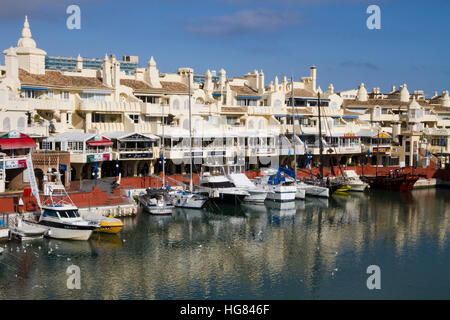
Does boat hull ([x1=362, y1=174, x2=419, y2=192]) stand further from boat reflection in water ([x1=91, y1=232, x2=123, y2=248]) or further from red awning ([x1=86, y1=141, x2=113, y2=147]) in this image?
boat reflection in water ([x1=91, y1=232, x2=123, y2=248])

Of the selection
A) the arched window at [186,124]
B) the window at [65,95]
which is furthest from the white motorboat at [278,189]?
the window at [65,95]

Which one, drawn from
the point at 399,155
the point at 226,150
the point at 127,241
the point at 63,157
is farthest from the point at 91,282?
the point at 399,155

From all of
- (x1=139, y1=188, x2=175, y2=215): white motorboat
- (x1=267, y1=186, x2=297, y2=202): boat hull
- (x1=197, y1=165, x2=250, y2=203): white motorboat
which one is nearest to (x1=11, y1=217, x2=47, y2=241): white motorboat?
(x1=139, y1=188, x2=175, y2=215): white motorboat

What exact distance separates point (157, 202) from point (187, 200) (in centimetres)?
445

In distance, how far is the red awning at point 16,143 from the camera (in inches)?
2184

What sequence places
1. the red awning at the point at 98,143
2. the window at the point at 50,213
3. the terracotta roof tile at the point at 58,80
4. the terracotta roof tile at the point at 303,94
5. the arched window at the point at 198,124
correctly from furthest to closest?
the terracotta roof tile at the point at 303,94, the arched window at the point at 198,124, the terracotta roof tile at the point at 58,80, the red awning at the point at 98,143, the window at the point at 50,213

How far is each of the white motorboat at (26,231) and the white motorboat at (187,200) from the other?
56.0ft

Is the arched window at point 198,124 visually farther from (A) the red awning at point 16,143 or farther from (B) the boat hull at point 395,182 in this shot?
(A) the red awning at point 16,143

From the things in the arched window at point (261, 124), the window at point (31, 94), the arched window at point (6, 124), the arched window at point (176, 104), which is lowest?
the arched window at point (6, 124)

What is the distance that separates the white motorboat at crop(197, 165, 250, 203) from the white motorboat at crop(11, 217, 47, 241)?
21433mm

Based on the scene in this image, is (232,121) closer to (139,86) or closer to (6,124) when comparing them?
(139,86)

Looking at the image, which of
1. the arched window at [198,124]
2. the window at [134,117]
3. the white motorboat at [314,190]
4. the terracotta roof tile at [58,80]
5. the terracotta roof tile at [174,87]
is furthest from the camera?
the terracotta roof tile at [174,87]
